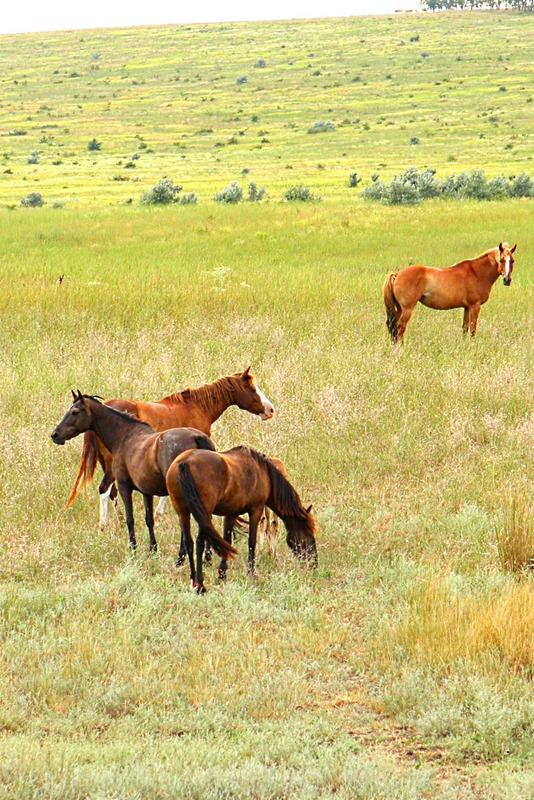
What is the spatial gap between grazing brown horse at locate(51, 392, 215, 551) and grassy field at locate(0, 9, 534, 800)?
0.50 metres

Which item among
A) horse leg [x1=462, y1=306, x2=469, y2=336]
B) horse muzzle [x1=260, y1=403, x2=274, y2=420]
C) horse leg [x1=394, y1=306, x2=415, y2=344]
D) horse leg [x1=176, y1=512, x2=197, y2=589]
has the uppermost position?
horse muzzle [x1=260, y1=403, x2=274, y2=420]

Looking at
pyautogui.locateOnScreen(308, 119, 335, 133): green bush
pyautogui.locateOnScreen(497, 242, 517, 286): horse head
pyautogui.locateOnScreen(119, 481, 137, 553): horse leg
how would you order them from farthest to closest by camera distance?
1. pyautogui.locateOnScreen(308, 119, 335, 133): green bush
2. pyautogui.locateOnScreen(497, 242, 517, 286): horse head
3. pyautogui.locateOnScreen(119, 481, 137, 553): horse leg

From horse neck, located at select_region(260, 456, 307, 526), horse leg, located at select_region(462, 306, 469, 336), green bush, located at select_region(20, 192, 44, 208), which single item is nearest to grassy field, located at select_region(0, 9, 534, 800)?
horse leg, located at select_region(462, 306, 469, 336)

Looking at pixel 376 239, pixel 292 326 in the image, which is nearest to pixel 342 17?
pixel 376 239

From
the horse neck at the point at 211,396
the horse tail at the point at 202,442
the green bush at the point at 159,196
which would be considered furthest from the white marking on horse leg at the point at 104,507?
the green bush at the point at 159,196

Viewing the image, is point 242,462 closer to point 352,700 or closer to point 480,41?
point 352,700

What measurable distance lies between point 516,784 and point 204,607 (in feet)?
8.50

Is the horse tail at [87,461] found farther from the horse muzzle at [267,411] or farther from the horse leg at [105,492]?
the horse muzzle at [267,411]

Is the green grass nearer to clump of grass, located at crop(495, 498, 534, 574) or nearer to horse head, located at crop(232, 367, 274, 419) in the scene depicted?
clump of grass, located at crop(495, 498, 534, 574)

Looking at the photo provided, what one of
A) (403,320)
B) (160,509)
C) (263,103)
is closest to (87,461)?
(160,509)

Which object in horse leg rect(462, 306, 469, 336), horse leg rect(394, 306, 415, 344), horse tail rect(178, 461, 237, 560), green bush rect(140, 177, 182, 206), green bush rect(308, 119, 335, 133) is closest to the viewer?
horse tail rect(178, 461, 237, 560)

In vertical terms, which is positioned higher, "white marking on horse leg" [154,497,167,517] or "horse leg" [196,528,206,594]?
"horse leg" [196,528,206,594]

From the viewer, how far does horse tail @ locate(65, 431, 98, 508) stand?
26.1ft

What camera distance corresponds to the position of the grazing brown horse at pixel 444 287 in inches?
570
